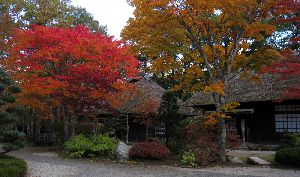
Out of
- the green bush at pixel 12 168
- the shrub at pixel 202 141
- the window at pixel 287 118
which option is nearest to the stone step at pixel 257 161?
the shrub at pixel 202 141

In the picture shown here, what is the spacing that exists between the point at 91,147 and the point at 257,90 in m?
11.9

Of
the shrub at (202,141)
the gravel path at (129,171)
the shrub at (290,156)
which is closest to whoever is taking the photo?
the gravel path at (129,171)

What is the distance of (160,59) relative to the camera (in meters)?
16.5

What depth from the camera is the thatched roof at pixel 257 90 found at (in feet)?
70.1

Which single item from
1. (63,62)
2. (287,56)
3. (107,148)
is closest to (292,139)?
(287,56)

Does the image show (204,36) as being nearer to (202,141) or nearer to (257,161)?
(202,141)

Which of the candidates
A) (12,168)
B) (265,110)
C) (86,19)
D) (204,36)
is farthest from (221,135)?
(86,19)

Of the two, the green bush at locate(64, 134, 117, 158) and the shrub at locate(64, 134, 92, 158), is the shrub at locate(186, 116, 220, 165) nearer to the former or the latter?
the green bush at locate(64, 134, 117, 158)

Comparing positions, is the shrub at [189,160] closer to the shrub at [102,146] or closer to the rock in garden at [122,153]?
the rock in garden at [122,153]

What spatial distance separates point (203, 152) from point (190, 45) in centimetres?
546

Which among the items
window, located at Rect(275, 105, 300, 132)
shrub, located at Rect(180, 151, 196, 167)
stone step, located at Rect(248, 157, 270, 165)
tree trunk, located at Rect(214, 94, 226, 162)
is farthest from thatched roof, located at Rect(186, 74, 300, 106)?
shrub, located at Rect(180, 151, 196, 167)

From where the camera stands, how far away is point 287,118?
856 inches

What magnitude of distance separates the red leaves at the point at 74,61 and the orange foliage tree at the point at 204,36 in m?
1.89

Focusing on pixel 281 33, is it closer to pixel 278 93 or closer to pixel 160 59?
pixel 278 93
